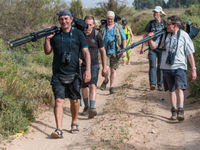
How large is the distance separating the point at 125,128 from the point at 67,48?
1663 mm

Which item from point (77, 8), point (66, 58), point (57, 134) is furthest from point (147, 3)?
point (57, 134)

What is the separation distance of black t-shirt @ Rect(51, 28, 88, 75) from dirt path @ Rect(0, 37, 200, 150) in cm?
112

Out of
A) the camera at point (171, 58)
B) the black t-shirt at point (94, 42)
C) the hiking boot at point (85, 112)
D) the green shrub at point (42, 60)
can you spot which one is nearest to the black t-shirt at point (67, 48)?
the black t-shirt at point (94, 42)

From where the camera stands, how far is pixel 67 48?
5918 mm

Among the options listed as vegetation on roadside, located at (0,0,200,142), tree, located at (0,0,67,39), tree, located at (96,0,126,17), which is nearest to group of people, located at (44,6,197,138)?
vegetation on roadside, located at (0,0,200,142)

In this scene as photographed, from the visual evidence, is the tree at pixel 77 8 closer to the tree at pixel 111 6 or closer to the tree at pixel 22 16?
the tree at pixel 22 16

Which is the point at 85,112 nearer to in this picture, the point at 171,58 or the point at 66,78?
the point at 66,78

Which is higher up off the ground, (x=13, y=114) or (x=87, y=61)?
(x=87, y=61)

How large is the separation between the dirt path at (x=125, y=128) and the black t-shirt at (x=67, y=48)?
44.2 inches

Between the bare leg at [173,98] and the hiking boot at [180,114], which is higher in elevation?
the bare leg at [173,98]

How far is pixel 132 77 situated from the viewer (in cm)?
1187

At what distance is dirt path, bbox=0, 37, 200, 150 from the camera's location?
5676 millimetres

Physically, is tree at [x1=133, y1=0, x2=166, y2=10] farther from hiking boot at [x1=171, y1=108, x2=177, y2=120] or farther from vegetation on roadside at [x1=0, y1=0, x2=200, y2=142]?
A: hiking boot at [x1=171, y1=108, x2=177, y2=120]

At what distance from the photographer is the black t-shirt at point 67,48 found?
591 cm
